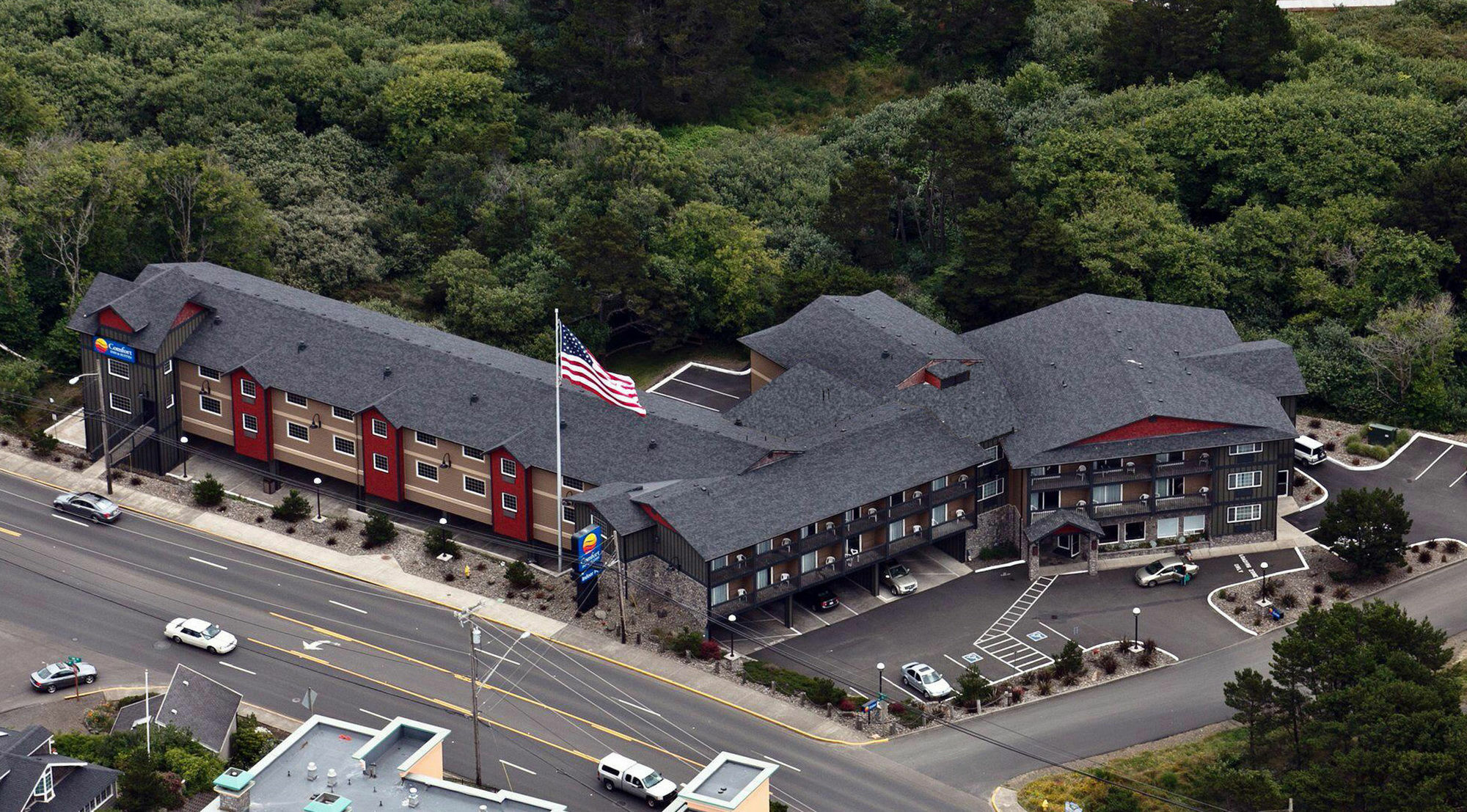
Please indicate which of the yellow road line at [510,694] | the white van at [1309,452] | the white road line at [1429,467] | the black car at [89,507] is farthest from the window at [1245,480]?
the black car at [89,507]

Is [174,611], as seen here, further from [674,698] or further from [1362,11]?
[1362,11]

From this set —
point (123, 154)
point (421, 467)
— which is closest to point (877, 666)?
point (421, 467)

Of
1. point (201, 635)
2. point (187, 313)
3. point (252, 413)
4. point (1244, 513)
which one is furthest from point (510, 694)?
point (1244, 513)

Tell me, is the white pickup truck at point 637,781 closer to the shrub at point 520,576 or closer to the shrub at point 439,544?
the shrub at point 520,576

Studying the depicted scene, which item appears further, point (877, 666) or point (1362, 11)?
point (1362, 11)

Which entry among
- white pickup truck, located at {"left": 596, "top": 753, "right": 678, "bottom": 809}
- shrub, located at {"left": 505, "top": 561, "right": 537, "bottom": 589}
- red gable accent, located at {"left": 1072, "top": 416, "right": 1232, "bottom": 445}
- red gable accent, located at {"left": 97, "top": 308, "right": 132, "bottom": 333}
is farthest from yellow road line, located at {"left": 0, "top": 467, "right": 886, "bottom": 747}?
red gable accent, located at {"left": 1072, "top": 416, "right": 1232, "bottom": 445}

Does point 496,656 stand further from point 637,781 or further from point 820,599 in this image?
point 820,599
